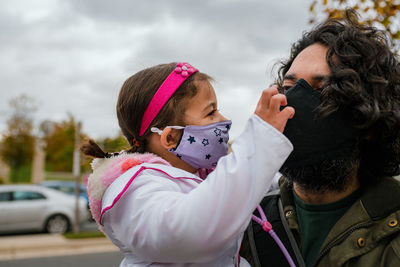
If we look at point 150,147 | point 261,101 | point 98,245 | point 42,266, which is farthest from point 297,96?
point 98,245

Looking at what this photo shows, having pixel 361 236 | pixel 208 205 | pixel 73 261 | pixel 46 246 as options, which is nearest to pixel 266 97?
pixel 208 205

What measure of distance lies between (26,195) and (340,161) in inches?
467

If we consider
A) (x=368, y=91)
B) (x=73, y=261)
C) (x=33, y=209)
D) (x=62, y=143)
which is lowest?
(x=62, y=143)

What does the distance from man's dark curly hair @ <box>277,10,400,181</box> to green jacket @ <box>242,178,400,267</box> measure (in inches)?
7.3

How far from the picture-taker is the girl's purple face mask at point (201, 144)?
1.88 meters

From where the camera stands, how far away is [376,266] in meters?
1.66

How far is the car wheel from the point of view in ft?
41.9

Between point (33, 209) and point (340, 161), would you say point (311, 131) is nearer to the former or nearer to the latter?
point (340, 161)

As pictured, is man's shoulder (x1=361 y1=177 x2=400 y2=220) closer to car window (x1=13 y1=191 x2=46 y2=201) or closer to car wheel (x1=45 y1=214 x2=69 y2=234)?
car window (x1=13 y1=191 x2=46 y2=201)

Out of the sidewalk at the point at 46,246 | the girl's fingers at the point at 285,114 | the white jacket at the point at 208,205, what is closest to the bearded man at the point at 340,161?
the girl's fingers at the point at 285,114

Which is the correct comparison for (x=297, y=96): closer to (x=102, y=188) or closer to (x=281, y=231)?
(x=281, y=231)

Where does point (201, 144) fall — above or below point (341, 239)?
above

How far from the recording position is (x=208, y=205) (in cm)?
127

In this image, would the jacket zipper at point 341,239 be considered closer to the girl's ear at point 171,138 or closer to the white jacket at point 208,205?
the white jacket at point 208,205
